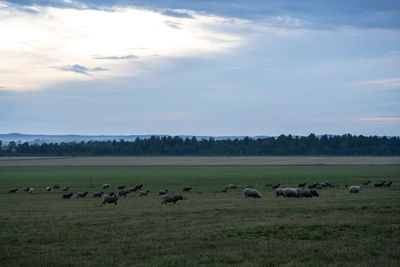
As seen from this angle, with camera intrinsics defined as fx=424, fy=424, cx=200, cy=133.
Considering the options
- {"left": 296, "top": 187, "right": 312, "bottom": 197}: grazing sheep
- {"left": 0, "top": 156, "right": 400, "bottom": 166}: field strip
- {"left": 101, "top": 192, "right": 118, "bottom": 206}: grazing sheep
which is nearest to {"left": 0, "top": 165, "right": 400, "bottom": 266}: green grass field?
{"left": 101, "top": 192, "right": 118, "bottom": 206}: grazing sheep

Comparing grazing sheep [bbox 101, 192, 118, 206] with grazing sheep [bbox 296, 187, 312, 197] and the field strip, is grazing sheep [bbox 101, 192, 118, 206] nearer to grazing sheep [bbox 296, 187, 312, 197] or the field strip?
grazing sheep [bbox 296, 187, 312, 197]

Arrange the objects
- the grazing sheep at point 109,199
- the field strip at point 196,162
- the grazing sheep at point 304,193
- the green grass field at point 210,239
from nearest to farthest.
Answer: the green grass field at point 210,239 → the grazing sheep at point 109,199 → the grazing sheep at point 304,193 → the field strip at point 196,162

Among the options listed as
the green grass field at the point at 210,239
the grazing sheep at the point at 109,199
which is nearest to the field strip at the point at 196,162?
the grazing sheep at the point at 109,199

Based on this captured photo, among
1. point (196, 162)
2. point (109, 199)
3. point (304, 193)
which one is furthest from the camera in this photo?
point (196, 162)

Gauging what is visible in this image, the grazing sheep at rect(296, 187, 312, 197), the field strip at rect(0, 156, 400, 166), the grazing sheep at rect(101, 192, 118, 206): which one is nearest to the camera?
the grazing sheep at rect(101, 192, 118, 206)

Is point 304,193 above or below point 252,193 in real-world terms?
above

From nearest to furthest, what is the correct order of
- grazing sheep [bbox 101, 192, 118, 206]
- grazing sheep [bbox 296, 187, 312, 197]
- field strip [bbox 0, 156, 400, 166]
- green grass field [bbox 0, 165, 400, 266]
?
green grass field [bbox 0, 165, 400, 266] < grazing sheep [bbox 101, 192, 118, 206] < grazing sheep [bbox 296, 187, 312, 197] < field strip [bbox 0, 156, 400, 166]

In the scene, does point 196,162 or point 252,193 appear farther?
point 196,162

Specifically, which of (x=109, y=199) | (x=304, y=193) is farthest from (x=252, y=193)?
(x=109, y=199)

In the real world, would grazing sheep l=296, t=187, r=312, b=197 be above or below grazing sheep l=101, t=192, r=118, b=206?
above

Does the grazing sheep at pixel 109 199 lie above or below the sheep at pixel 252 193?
below

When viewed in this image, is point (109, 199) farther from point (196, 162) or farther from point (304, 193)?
point (196, 162)

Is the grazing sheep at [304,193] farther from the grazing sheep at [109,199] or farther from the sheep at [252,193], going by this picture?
the grazing sheep at [109,199]

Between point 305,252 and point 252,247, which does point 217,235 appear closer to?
point 252,247
